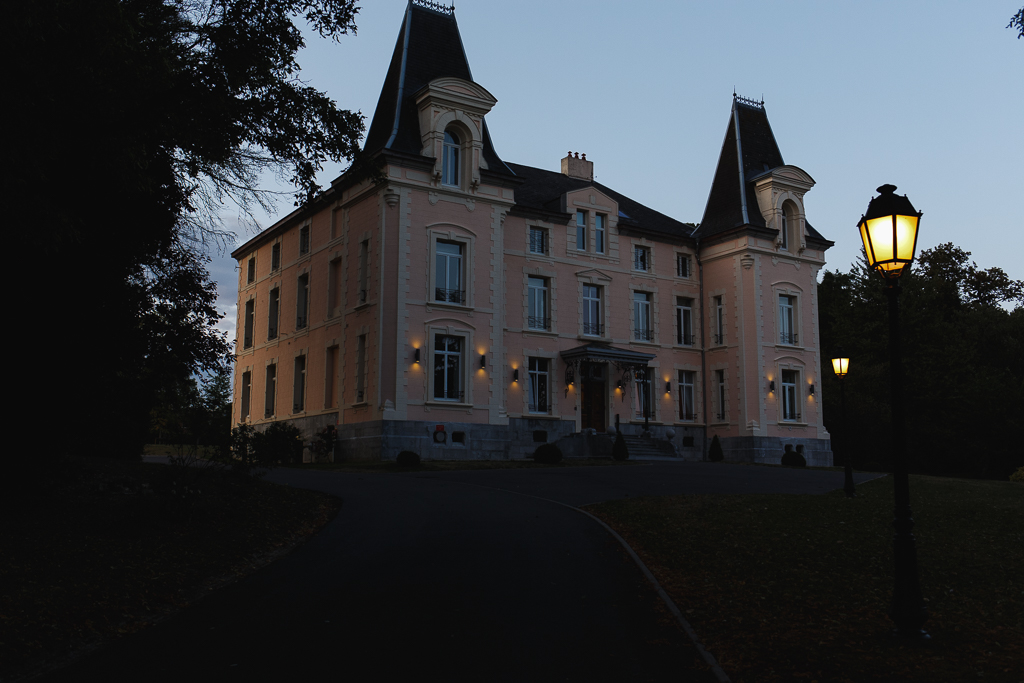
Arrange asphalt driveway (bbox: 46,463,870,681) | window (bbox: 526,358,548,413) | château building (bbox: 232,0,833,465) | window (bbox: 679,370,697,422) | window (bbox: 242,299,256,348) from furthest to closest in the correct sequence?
window (bbox: 242,299,256,348) → window (bbox: 679,370,697,422) → window (bbox: 526,358,548,413) → château building (bbox: 232,0,833,465) → asphalt driveway (bbox: 46,463,870,681)

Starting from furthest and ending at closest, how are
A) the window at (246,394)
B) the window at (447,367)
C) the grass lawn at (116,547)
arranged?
the window at (246,394) < the window at (447,367) < the grass lawn at (116,547)

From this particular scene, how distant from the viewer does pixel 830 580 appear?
10.0 meters

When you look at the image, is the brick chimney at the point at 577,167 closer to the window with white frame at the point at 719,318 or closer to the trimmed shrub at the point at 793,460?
the window with white frame at the point at 719,318

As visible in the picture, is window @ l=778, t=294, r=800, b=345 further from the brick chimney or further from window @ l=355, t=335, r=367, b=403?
window @ l=355, t=335, r=367, b=403

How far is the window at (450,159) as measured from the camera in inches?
1244

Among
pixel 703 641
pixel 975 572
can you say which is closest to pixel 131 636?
pixel 703 641

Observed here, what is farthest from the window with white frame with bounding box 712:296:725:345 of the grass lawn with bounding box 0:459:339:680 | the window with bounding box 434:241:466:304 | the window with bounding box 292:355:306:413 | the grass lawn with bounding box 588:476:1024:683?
the grass lawn with bounding box 0:459:339:680

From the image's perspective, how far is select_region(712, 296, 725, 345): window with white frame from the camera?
39000 millimetres

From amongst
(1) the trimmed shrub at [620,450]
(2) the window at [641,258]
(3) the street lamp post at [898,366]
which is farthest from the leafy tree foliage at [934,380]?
(3) the street lamp post at [898,366]

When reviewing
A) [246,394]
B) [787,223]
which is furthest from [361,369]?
[787,223]

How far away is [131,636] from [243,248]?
37.6 m

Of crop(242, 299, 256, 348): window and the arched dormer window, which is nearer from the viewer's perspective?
the arched dormer window

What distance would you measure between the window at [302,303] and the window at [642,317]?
13978 mm

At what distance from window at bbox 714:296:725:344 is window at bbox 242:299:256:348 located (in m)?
21.5
